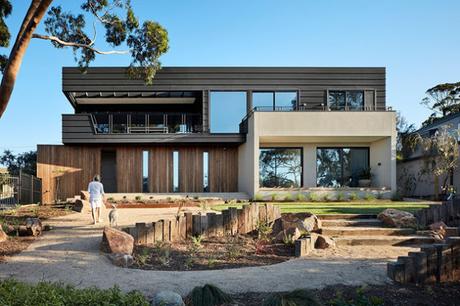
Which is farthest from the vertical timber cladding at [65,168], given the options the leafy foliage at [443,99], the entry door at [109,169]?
the leafy foliage at [443,99]

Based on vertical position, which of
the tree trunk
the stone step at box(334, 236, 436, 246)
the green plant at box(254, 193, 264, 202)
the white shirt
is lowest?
the stone step at box(334, 236, 436, 246)

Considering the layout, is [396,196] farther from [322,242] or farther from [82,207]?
[82,207]

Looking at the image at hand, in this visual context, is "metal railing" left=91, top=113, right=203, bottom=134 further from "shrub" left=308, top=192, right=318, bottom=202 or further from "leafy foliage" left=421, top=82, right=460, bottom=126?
"leafy foliage" left=421, top=82, right=460, bottom=126

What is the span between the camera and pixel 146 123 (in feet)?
69.9

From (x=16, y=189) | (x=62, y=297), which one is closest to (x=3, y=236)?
(x=62, y=297)

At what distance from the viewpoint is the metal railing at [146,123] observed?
21.2 metres

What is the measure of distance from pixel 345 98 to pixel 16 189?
18.1 meters

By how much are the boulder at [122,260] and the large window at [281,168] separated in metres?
14.1

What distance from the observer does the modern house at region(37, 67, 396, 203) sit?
68.9ft

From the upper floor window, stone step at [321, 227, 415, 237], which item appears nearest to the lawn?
stone step at [321, 227, 415, 237]

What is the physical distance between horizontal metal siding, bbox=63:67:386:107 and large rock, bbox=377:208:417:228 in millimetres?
13182

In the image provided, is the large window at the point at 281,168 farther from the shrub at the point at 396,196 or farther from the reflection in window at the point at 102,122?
the reflection in window at the point at 102,122

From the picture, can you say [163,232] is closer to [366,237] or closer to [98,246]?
[98,246]

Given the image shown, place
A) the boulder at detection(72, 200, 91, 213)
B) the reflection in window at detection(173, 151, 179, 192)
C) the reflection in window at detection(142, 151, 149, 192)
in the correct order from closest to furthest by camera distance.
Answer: the boulder at detection(72, 200, 91, 213) → the reflection in window at detection(142, 151, 149, 192) → the reflection in window at detection(173, 151, 179, 192)
